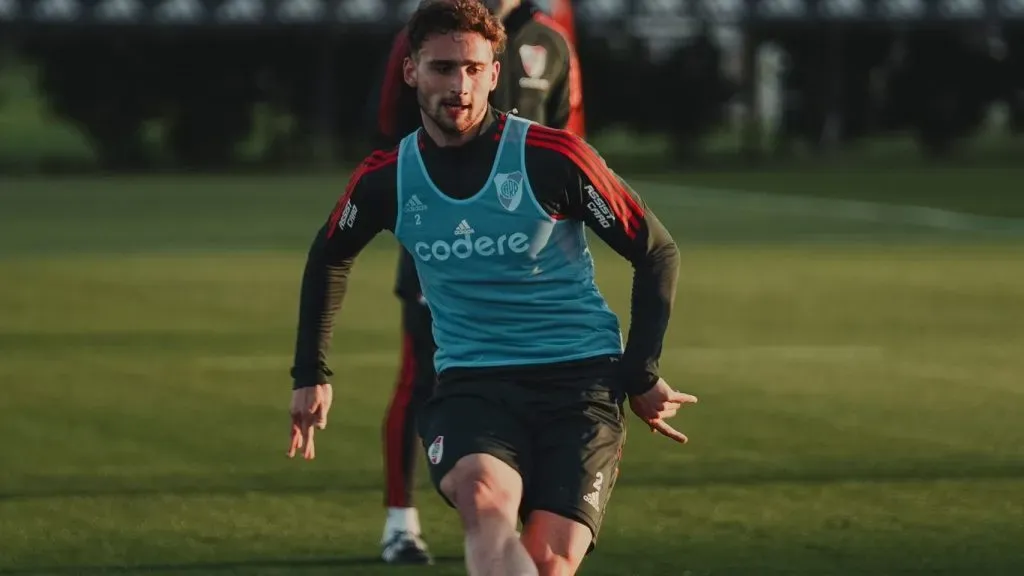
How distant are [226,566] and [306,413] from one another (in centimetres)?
186

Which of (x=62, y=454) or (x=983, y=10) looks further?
(x=983, y=10)

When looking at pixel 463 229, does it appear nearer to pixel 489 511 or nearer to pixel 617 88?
pixel 489 511

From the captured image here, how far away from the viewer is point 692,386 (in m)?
12.6

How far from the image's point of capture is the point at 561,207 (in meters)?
5.77

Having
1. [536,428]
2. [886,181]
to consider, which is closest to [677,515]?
[536,428]

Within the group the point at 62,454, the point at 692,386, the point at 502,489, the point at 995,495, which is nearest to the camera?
the point at 502,489

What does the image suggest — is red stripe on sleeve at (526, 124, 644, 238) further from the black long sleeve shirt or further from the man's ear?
the man's ear

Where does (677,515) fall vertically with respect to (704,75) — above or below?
above

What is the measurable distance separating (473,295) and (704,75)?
157ft

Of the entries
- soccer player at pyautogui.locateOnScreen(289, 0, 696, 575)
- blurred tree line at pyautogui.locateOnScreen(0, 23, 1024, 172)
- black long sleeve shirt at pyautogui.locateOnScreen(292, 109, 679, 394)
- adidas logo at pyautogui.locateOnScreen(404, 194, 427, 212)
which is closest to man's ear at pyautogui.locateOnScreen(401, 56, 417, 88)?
soccer player at pyautogui.locateOnScreen(289, 0, 696, 575)

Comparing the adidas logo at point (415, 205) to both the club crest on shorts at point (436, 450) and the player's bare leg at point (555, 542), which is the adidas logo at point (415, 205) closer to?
the club crest on shorts at point (436, 450)

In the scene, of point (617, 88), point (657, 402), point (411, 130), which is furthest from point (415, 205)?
point (617, 88)

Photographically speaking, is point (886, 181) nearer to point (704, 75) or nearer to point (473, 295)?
point (704, 75)

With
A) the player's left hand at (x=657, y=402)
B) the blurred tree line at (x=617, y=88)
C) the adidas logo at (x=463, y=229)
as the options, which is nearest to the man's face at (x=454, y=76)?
the adidas logo at (x=463, y=229)
